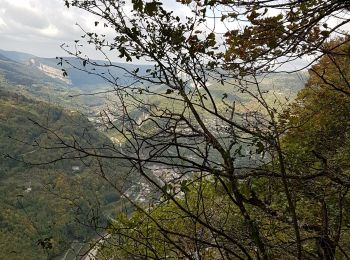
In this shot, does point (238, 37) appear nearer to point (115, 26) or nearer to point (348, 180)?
point (115, 26)

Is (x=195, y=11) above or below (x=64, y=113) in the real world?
above

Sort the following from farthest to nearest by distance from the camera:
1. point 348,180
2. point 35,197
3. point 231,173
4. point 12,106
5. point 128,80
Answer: point 12,106 → point 35,197 → point 128,80 → point 348,180 → point 231,173

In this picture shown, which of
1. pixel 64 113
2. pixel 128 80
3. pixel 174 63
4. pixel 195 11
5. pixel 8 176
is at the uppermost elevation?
pixel 195 11

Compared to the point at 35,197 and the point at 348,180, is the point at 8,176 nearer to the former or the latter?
the point at 35,197

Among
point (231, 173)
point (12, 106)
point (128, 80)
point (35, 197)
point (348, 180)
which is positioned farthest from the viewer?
point (12, 106)

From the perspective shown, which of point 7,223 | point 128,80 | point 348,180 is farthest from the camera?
point 7,223

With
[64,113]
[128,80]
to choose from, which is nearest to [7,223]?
[64,113]

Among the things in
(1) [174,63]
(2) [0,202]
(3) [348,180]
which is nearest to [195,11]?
(1) [174,63]

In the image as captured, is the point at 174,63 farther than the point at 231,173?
Yes

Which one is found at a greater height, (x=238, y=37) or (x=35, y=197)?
(x=238, y=37)
